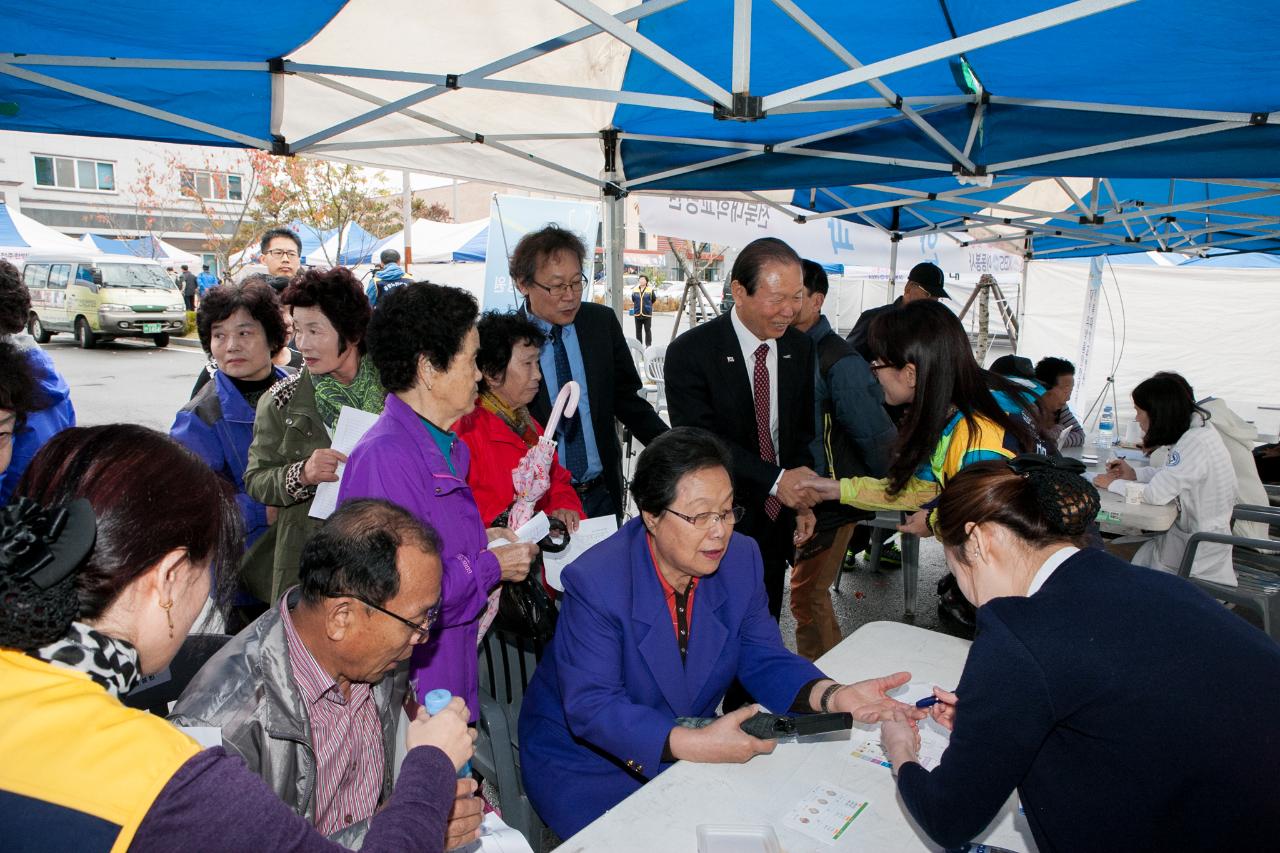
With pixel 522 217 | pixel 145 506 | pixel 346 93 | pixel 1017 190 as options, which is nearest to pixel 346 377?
pixel 346 93

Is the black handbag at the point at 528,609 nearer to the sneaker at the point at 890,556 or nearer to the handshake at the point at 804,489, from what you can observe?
the handshake at the point at 804,489

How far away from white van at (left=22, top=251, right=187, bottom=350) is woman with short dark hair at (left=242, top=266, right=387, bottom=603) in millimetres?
17612

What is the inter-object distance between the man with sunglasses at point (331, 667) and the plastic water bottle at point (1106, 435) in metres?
6.12

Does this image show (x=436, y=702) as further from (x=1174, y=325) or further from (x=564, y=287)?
(x=1174, y=325)

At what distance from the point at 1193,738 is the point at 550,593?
192cm

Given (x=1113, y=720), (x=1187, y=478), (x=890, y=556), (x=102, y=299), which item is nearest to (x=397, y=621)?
(x=1113, y=720)

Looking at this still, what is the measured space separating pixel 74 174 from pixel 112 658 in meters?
42.0

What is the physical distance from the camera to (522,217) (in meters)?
8.45

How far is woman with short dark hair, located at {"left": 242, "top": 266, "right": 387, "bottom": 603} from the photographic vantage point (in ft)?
9.30

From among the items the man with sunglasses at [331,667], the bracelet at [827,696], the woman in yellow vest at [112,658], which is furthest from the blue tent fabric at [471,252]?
the woman in yellow vest at [112,658]

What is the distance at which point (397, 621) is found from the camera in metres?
1.61

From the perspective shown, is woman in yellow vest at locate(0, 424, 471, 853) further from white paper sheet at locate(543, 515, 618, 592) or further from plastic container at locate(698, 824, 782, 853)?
white paper sheet at locate(543, 515, 618, 592)

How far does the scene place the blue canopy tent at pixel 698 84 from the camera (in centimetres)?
305

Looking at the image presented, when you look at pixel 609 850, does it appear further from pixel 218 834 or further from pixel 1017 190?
pixel 1017 190
